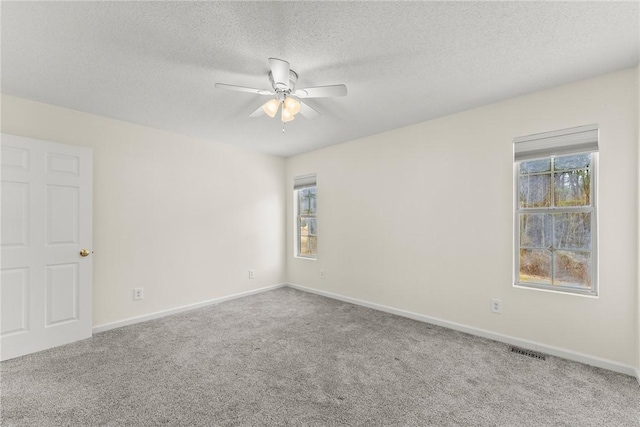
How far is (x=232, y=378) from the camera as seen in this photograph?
2.12m

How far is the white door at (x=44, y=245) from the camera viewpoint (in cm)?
247

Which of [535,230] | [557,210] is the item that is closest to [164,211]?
[535,230]

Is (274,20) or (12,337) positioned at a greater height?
(274,20)

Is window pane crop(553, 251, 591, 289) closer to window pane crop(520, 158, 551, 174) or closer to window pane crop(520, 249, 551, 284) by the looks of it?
window pane crop(520, 249, 551, 284)

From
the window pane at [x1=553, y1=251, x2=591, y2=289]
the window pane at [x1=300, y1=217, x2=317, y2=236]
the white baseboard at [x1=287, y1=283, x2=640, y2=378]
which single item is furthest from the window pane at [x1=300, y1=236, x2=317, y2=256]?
the window pane at [x1=553, y1=251, x2=591, y2=289]

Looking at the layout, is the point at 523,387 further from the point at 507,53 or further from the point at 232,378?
the point at 507,53

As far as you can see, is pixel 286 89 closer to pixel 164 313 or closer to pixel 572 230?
pixel 572 230

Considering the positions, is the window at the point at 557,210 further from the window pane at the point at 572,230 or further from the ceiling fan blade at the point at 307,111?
the ceiling fan blade at the point at 307,111

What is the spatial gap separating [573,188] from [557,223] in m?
0.34

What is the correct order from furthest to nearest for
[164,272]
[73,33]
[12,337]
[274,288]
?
[274,288] → [164,272] → [12,337] → [73,33]

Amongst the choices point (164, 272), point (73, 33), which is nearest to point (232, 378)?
point (164, 272)

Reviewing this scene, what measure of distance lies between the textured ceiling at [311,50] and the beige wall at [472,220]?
323 mm

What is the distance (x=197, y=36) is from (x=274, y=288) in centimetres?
398

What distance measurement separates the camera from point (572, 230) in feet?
8.18
